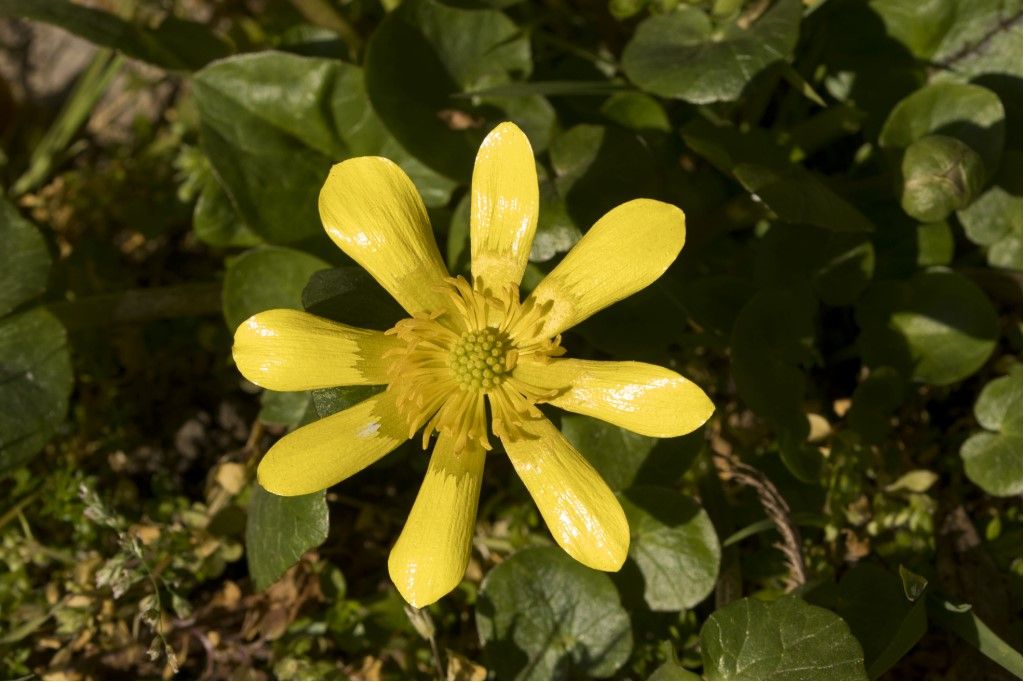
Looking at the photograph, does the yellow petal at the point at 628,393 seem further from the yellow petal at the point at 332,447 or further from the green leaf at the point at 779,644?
the green leaf at the point at 779,644

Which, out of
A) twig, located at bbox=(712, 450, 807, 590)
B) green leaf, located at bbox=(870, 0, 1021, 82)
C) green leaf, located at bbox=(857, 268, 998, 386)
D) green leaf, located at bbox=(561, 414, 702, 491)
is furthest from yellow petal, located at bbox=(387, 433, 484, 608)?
green leaf, located at bbox=(870, 0, 1021, 82)

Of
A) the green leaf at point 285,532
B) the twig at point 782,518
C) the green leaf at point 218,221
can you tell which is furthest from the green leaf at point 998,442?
the green leaf at point 218,221

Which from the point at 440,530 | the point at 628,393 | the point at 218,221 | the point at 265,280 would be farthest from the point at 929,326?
the point at 218,221

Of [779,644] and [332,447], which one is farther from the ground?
[332,447]

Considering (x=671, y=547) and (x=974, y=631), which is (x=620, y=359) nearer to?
(x=671, y=547)

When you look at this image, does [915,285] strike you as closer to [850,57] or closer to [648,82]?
[850,57]

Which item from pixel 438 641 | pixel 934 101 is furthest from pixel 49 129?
pixel 934 101
